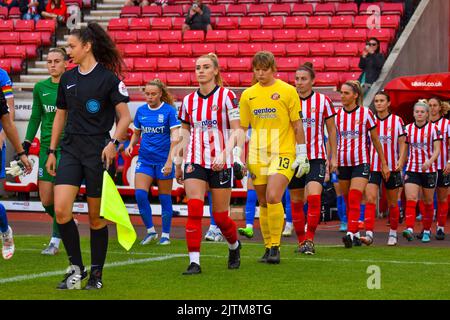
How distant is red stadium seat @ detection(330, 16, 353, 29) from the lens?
21812 millimetres

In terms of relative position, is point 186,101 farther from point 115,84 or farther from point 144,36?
point 144,36

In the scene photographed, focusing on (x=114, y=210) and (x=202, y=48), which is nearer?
(x=114, y=210)

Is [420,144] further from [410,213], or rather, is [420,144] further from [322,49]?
[322,49]

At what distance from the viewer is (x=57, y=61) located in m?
11.0

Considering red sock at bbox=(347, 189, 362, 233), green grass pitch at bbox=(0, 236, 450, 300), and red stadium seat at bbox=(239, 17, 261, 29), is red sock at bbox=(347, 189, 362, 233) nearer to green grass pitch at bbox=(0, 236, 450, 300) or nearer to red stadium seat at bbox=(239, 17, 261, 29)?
Result: green grass pitch at bbox=(0, 236, 450, 300)

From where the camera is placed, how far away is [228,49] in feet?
71.1

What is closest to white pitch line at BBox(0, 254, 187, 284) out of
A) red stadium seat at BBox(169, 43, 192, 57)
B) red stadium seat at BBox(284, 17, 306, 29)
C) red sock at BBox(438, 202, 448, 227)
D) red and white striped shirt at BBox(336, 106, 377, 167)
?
red and white striped shirt at BBox(336, 106, 377, 167)

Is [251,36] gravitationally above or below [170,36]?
below

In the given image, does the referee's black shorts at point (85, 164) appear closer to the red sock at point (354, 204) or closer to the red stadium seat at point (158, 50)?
the red sock at point (354, 204)

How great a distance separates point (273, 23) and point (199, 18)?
1615mm

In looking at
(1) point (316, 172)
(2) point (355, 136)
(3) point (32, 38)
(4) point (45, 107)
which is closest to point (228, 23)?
(3) point (32, 38)

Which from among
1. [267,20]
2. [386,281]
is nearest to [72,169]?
[386,281]

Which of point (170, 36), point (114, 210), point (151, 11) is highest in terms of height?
point (151, 11)

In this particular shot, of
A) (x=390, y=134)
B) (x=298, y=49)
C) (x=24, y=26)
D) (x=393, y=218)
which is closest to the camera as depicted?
(x=393, y=218)
